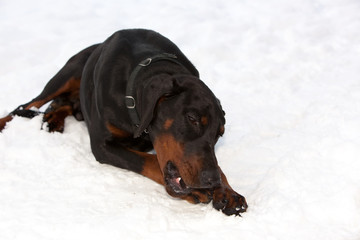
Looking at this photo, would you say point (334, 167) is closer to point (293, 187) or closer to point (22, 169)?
point (293, 187)

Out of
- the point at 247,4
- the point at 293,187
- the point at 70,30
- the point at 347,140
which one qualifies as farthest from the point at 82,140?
the point at 247,4

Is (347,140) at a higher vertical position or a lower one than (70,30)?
lower

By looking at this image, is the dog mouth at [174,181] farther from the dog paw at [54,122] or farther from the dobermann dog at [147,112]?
the dog paw at [54,122]

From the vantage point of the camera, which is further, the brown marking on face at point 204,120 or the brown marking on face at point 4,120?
the brown marking on face at point 4,120

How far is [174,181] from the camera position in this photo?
3.49 m

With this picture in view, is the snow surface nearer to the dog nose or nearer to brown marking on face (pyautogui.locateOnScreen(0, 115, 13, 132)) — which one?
brown marking on face (pyautogui.locateOnScreen(0, 115, 13, 132))

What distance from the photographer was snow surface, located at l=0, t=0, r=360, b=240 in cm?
329

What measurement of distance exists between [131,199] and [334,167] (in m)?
1.59

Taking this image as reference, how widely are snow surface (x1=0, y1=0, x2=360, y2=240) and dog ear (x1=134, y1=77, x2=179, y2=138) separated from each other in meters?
0.60

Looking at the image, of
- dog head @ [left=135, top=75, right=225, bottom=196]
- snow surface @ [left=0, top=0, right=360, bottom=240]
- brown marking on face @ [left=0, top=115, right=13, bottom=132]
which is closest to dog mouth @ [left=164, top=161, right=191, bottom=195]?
dog head @ [left=135, top=75, right=225, bottom=196]

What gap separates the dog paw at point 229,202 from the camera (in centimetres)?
336

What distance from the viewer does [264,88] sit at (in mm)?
5691

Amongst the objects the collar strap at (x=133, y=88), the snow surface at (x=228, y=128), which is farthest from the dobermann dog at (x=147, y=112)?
the snow surface at (x=228, y=128)

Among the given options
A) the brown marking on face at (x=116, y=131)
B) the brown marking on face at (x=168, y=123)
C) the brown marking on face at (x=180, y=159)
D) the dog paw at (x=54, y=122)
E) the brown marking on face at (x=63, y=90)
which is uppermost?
the brown marking on face at (x=63, y=90)
